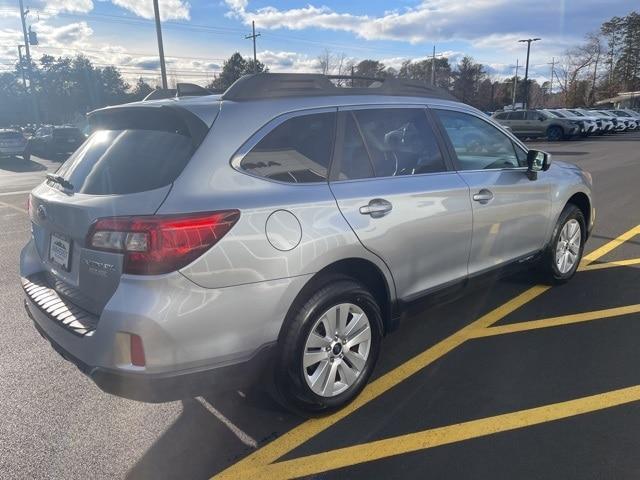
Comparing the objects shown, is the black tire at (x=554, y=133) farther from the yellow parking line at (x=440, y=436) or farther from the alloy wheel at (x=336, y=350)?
the alloy wheel at (x=336, y=350)

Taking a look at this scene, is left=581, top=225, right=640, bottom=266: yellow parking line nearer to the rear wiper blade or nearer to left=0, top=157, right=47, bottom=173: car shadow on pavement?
the rear wiper blade

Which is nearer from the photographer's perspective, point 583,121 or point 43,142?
point 43,142

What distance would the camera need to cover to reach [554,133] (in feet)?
93.7

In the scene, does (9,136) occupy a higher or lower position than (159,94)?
lower

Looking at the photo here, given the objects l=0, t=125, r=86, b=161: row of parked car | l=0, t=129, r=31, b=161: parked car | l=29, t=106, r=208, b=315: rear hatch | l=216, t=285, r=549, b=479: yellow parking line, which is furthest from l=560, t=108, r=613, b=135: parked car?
l=29, t=106, r=208, b=315: rear hatch

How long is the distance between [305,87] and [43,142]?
2962 cm

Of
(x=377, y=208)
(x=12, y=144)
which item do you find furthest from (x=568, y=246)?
(x=12, y=144)

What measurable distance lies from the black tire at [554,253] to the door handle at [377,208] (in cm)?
229

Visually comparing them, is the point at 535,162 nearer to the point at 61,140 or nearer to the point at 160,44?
the point at 160,44

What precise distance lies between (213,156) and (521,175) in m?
2.74

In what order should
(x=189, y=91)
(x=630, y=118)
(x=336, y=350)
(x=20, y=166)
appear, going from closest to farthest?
(x=336, y=350), (x=189, y=91), (x=20, y=166), (x=630, y=118)

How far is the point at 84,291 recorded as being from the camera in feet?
8.77

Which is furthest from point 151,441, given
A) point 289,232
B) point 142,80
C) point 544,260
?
point 142,80

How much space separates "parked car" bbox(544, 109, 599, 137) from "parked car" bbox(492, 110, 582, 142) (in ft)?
0.83
